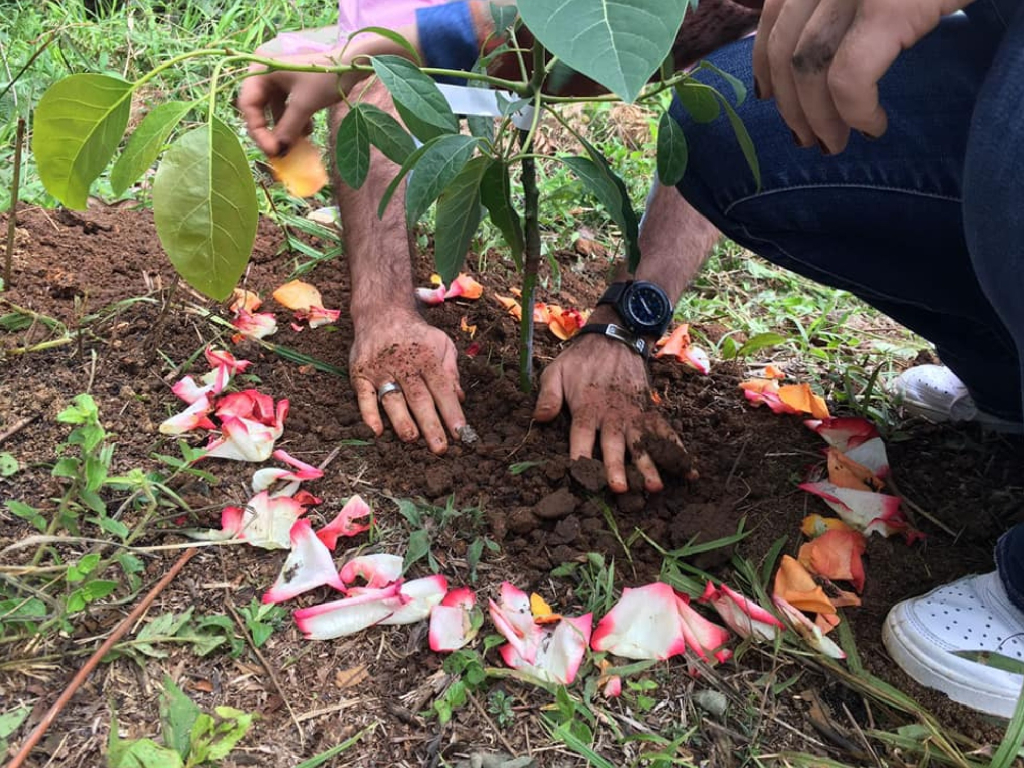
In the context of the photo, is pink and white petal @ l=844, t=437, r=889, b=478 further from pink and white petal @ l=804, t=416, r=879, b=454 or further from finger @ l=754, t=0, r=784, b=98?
finger @ l=754, t=0, r=784, b=98

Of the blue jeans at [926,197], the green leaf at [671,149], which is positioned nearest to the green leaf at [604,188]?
the green leaf at [671,149]

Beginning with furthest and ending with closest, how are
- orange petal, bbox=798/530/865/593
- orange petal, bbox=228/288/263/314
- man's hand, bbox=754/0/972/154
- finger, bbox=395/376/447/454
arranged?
orange petal, bbox=228/288/263/314, finger, bbox=395/376/447/454, orange petal, bbox=798/530/865/593, man's hand, bbox=754/0/972/154

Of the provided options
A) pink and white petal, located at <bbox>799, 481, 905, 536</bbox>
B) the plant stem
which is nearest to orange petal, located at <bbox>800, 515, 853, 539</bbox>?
pink and white petal, located at <bbox>799, 481, 905, 536</bbox>

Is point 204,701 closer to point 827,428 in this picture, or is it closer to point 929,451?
point 827,428

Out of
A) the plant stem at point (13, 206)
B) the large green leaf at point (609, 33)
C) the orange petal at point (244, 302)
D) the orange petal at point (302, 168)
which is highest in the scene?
the large green leaf at point (609, 33)

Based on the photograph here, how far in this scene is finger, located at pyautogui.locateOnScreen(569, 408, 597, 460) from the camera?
49.9 inches

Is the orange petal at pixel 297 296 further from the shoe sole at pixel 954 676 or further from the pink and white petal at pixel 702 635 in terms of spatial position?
the shoe sole at pixel 954 676

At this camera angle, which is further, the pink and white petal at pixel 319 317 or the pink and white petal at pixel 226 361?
the pink and white petal at pixel 319 317

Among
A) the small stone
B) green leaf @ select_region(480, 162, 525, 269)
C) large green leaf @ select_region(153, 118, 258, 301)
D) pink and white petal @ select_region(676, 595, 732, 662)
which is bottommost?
pink and white petal @ select_region(676, 595, 732, 662)

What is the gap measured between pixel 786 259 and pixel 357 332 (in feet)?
2.39

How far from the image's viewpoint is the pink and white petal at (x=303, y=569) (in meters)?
1.06

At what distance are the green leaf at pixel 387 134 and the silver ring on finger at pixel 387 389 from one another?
0.45m

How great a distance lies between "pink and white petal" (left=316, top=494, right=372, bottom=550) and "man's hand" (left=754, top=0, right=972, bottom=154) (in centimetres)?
72

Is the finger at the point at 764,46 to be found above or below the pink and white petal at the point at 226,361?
above
